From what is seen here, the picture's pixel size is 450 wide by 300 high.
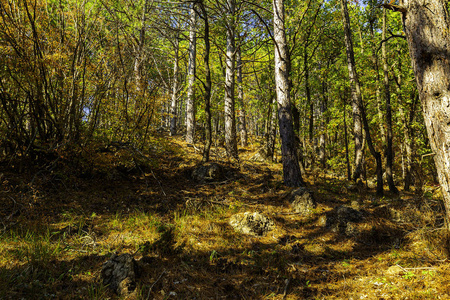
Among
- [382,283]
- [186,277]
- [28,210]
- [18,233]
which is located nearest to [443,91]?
[382,283]

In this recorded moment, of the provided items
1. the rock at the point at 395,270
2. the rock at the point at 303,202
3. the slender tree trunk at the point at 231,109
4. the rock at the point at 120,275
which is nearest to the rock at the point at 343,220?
the rock at the point at 303,202

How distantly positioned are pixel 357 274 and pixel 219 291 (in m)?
1.88

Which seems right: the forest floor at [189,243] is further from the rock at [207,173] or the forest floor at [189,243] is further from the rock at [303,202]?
the rock at [207,173]

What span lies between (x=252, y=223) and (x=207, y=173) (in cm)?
311

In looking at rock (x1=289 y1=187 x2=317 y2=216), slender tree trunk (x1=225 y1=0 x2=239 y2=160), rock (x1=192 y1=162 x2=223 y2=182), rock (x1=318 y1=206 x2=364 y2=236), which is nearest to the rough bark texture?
rock (x1=318 y1=206 x2=364 y2=236)

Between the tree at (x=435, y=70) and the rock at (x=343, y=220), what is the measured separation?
1783 mm

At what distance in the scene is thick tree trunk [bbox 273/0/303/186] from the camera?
6762 millimetres

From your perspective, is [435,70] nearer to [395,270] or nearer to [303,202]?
[395,270]

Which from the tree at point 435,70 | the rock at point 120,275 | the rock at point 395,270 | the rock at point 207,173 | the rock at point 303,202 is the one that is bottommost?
the rock at point 395,270

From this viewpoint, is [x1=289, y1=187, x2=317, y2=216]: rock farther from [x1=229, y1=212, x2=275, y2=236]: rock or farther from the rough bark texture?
the rough bark texture

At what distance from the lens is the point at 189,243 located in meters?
3.86

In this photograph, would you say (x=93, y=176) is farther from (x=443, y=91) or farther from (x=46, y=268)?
(x=443, y=91)

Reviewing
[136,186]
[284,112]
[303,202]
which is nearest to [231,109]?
[284,112]

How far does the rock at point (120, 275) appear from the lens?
8.53 ft
